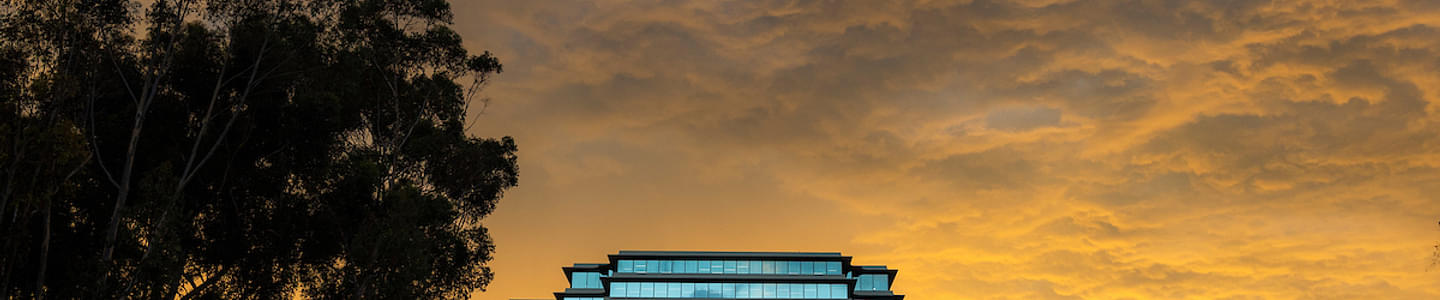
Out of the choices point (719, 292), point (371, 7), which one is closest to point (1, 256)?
point (371, 7)

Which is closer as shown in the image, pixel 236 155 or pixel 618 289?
pixel 236 155

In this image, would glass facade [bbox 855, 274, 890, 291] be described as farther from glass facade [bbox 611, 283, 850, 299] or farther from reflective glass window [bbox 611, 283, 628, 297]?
reflective glass window [bbox 611, 283, 628, 297]

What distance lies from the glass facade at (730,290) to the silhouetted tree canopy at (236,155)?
72245mm

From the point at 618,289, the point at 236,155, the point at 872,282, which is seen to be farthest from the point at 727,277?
the point at 236,155

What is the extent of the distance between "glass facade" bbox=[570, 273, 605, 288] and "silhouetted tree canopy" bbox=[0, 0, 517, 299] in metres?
75.6

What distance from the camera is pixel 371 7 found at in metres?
41.3

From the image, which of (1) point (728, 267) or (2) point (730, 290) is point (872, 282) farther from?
(1) point (728, 267)

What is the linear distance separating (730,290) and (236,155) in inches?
3398

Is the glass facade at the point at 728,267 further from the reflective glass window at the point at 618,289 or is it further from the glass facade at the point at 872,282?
the glass facade at the point at 872,282

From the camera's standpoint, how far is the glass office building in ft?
379

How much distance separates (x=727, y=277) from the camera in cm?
11662

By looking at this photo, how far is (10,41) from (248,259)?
32.5 feet

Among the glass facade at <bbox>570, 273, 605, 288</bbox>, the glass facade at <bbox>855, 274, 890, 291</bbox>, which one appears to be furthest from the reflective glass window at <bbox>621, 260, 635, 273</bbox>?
the glass facade at <bbox>855, 274, 890, 291</bbox>

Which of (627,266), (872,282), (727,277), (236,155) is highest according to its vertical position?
(627,266)
